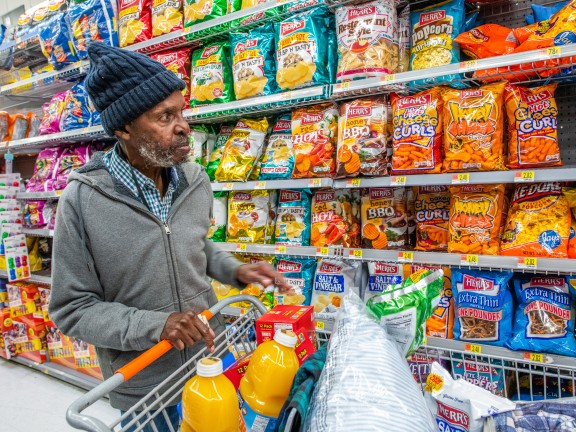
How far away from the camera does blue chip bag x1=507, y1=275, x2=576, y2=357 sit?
Answer: 1.69 metres

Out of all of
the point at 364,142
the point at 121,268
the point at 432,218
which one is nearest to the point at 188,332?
the point at 121,268

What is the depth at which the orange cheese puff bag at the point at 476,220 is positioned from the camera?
1.85 metres

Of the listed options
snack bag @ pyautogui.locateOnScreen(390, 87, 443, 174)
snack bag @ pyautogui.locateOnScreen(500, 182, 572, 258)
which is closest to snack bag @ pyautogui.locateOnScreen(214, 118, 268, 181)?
snack bag @ pyautogui.locateOnScreen(390, 87, 443, 174)

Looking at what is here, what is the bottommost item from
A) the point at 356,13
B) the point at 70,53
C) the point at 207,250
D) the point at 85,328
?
the point at 85,328

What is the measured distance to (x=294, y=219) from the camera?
2.48 m

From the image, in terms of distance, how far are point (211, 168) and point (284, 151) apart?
0.55 meters

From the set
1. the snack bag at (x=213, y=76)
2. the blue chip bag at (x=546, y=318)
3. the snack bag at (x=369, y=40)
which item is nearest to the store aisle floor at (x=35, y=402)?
the snack bag at (x=213, y=76)

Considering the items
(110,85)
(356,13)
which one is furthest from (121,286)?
(356,13)

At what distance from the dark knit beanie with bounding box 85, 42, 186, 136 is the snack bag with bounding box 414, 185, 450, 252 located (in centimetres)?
138

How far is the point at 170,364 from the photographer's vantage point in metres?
1.37

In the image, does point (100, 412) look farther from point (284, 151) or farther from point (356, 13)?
point (356, 13)

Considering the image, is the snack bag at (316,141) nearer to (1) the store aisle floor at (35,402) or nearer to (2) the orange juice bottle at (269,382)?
(2) the orange juice bottle at (269,382)

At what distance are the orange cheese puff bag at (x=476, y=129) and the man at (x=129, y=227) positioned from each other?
1064 millimetres

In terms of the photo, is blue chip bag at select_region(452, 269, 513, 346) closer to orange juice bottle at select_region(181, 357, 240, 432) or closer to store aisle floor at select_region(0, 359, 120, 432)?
orange juice bottle at select_region(181, 357, 240, 432)
